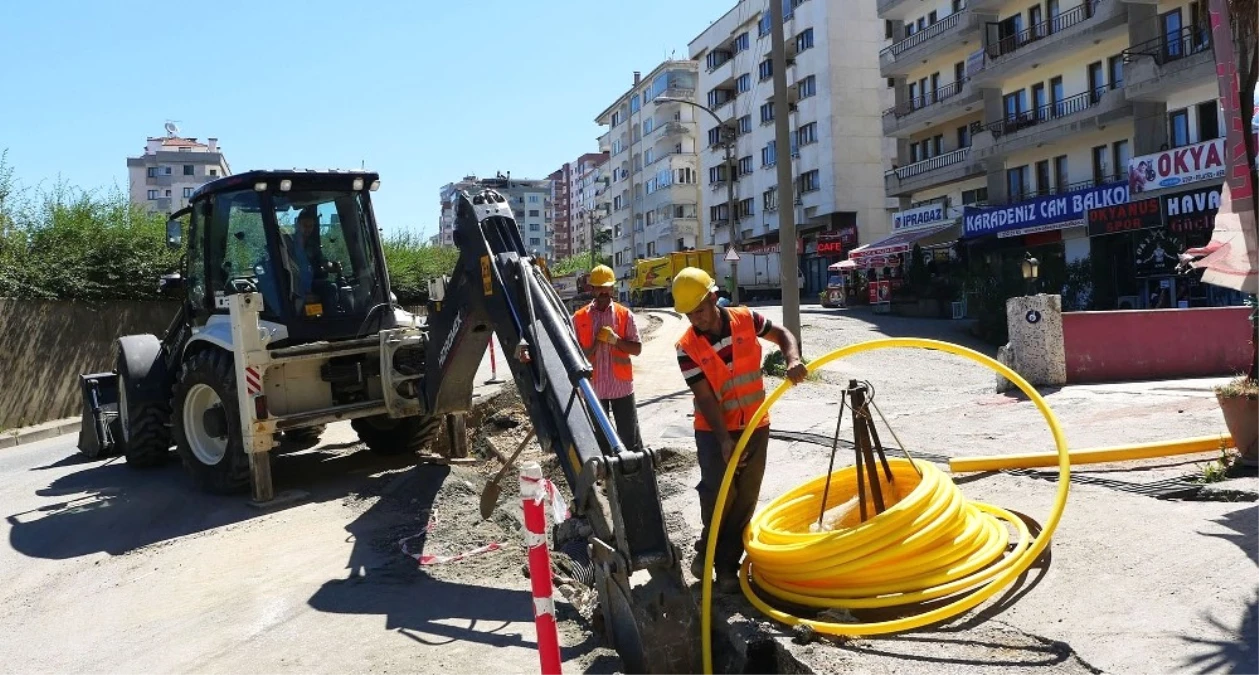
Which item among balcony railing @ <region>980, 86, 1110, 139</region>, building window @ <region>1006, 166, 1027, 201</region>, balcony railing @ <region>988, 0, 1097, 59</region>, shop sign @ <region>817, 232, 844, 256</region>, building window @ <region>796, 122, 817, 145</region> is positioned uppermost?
building window @ <region>796, 122, 817, 145</region>

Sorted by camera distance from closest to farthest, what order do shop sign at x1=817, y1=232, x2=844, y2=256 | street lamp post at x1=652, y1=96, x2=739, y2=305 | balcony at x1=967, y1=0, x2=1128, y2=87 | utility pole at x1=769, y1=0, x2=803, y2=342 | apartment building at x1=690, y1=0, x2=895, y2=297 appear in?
utility pole at x1=769, y1=0, x2=803, y2=342 → street lamp post at x1=652, y1=96, x2=739, y2=305 → balcony at x1=967, y1=0, x2=1128, y2=87 → shop sign at x1=817, y1=232, x2=844, y2=256 → apartment building at x1=690, y1=0, x2=895, y2=297

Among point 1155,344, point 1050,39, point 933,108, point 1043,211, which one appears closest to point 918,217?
point 933,108

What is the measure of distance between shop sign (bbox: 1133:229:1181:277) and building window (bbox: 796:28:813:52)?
26.5 meters

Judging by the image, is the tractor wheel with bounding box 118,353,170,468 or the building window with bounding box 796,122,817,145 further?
the building window with bounding box 796,122,817,145

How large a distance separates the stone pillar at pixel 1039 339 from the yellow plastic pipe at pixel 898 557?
887 cm

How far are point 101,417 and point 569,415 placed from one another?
9286 mm

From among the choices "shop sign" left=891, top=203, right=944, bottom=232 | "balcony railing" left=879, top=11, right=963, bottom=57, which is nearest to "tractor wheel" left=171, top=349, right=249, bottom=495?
"balcony railing" left=879, top=11, right=963, bottom=57

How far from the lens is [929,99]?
124 feet

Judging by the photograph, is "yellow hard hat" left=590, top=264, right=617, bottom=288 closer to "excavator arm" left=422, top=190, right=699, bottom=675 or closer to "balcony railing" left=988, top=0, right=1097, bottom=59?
"excavator arm" left=422, top=190, right=699, bottom=675

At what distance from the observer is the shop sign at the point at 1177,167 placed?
22.8m

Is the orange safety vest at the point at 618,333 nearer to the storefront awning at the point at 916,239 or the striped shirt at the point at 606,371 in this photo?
the striped shirt at the point at 606,371

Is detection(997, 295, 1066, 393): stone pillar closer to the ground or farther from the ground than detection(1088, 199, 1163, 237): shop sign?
closer to the ground

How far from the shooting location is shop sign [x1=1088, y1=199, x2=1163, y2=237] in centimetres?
2481

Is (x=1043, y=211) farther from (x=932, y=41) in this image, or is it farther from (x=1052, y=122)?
(x=932, y=41)
